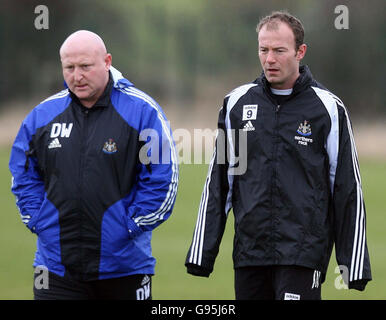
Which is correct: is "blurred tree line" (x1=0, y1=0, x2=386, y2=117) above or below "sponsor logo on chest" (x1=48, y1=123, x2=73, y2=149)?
above

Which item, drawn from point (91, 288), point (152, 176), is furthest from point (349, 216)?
point (91, 288)

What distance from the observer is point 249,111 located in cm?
505

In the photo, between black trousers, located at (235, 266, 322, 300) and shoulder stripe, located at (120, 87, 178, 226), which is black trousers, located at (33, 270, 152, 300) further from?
black trousers, located at (235, 266, 322, 300)

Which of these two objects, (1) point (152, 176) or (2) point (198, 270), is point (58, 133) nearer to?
(1) point (152, 176)

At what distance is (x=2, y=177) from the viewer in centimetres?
2031

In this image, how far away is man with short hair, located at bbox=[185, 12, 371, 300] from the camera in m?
4.86

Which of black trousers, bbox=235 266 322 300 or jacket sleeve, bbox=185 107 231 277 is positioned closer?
black trousers, bbox=235 266 322 300

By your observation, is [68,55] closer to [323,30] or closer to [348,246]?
[348,246]

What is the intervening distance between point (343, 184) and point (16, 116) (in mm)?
26546

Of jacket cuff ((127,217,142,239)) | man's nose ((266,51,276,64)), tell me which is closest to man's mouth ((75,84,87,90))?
jacket cuff ((127,217,142,239))

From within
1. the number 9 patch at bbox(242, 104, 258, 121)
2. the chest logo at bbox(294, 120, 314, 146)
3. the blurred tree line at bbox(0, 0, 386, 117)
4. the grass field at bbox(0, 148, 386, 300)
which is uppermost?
the blurred tree line at bbox(0, 0, 386, 117)

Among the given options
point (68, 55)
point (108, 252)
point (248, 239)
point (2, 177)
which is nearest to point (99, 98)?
point (68, 55)

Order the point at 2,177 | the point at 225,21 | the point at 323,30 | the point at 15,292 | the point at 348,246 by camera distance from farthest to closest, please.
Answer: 1. the point at 225,21
2. the point at 323,30
3. the point at 2,177
4. the point at 15,292
5. the point at 348,246

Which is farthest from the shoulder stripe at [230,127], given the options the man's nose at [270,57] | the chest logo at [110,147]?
the chest logo at [110,147]
